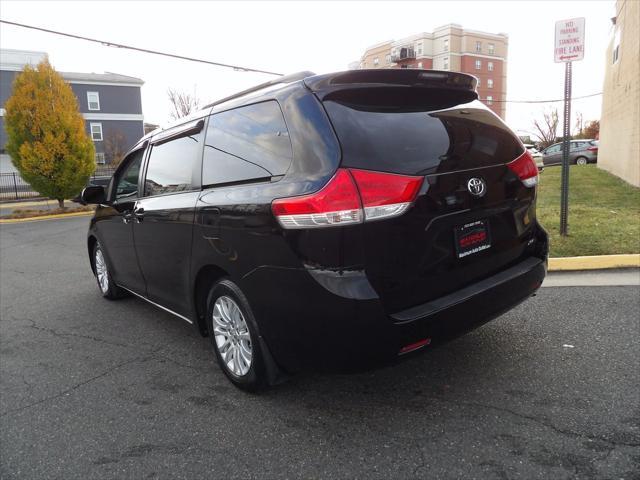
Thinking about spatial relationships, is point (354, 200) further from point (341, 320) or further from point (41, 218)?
point (41, 218)

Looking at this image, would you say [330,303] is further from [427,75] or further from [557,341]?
[557,341]

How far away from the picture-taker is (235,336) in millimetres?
3061

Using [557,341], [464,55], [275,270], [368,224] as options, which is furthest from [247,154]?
[464,55]

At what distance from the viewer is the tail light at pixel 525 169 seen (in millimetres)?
2967

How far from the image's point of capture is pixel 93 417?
291 centimetres

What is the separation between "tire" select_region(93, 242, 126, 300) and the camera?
524 cm

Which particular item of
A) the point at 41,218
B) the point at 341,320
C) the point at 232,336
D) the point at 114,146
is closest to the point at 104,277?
the point at 232,336

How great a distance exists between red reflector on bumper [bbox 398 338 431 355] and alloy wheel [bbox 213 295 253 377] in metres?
0.93

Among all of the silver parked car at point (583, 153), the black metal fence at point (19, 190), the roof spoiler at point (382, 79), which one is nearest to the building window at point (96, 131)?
the black metal fence at point (19, 190)

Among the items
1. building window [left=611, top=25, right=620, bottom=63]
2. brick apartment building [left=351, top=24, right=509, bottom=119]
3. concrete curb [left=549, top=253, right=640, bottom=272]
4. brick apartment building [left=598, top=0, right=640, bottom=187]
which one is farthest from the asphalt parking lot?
brick apartment building [left=351, top=24, right=509, bottom=119]

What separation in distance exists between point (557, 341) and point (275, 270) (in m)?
2.35

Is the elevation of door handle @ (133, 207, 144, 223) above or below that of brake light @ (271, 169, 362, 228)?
below

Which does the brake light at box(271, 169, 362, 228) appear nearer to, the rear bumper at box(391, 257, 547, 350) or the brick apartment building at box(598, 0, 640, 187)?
the rear bumper at box(391, 257, 547, 350)

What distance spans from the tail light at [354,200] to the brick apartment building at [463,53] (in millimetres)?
73332
